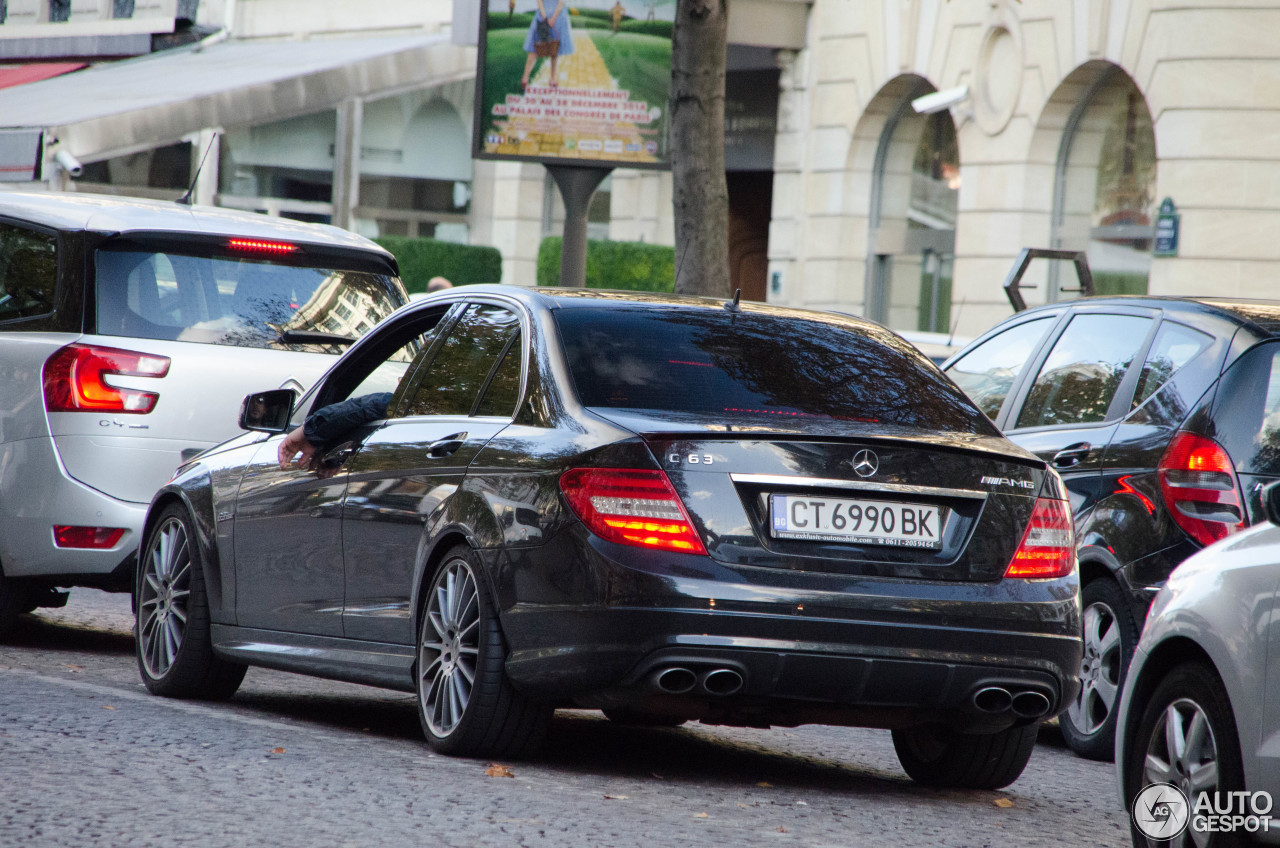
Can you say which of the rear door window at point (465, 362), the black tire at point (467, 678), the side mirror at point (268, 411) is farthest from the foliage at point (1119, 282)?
the black tire at point (467, 678)

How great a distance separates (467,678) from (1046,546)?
1.74 metres

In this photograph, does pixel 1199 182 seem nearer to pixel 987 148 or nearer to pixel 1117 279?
pixel 1117 279

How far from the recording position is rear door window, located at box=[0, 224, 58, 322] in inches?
346

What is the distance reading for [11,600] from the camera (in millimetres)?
8812

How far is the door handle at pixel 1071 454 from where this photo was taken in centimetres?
771

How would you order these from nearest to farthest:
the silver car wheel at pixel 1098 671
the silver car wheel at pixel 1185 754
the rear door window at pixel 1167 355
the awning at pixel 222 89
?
1. the silver car wheel at pixel 1185 754
2. the rear door window at pixel 1167 355
3. the silver car wheel at pixel 1098 671
4. the awning at pixel 222 89

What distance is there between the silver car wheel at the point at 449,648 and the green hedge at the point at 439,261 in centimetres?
2351

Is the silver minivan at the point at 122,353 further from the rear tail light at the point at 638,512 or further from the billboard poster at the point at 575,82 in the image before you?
the billboard poster at the point at 575,82

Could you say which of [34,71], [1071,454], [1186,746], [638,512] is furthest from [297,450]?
[34,71]

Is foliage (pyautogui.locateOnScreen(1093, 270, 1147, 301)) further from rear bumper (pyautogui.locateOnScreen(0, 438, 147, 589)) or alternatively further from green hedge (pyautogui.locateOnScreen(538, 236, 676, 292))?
rear bumper (pyautogui.locateOnScreen(0, 438, 147, 589))

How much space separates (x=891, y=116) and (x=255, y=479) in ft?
60.4

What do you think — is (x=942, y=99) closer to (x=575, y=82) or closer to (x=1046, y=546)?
(x=575, y=82)

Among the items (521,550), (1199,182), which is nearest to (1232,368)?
(521,550)

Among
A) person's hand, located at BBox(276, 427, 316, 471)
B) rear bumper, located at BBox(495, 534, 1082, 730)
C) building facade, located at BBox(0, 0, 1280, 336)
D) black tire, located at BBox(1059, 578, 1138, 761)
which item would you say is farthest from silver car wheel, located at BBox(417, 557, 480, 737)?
building facade, located at BBox(0, 0, 1280, 336)
